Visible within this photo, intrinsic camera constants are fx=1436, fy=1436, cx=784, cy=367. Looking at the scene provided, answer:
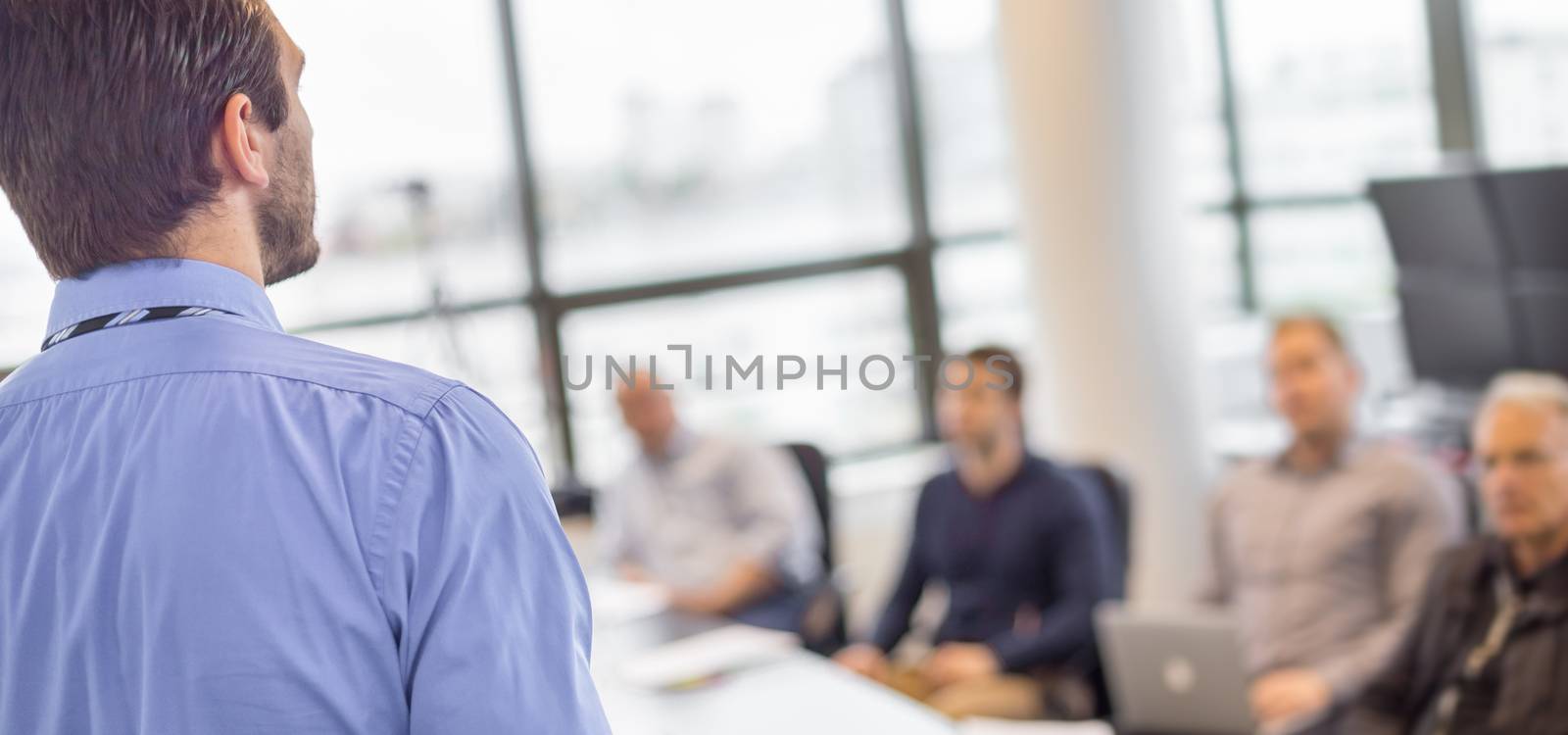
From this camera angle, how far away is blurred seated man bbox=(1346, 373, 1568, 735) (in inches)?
99.1

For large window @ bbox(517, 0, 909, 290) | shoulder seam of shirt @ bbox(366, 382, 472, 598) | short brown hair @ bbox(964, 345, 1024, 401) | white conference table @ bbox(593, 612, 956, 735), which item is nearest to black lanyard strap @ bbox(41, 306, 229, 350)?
shoulder seam of shirt @ bbox(366, 382, 472, 598)

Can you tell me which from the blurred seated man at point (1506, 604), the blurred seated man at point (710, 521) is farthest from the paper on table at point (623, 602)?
the blurred seated man at point (1506, 604)

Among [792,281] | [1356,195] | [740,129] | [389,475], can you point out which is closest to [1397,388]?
[1356,195]

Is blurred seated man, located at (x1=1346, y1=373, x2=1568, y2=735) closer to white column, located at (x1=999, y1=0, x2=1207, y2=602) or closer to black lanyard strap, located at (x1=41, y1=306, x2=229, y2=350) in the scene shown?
white column, located at (x1=999, y1=0, x2=1207, y2=602)

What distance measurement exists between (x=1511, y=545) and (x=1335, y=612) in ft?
1.54

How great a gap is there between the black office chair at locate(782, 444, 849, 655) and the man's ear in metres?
3.00

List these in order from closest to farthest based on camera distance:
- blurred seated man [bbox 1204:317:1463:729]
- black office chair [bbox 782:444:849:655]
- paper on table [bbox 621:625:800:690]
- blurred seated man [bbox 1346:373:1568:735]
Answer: blurred seated man [bbox 1346:373:1568:735] < paper on table [bbox 621:625:800:690] < blurred seated man [bbox 1204:317:1463:729] < black office chair [bbox 782:444:849:655]

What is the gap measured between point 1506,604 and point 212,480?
8.11ft

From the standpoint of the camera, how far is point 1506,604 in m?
2.63

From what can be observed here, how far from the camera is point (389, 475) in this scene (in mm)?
830

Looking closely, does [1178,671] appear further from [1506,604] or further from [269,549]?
[269,549]

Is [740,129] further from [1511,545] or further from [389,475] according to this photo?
[389,475]

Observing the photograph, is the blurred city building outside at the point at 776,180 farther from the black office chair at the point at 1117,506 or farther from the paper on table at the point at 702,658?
the paper on table at the point at 702,658

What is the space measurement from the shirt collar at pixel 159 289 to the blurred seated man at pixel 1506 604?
237cm
